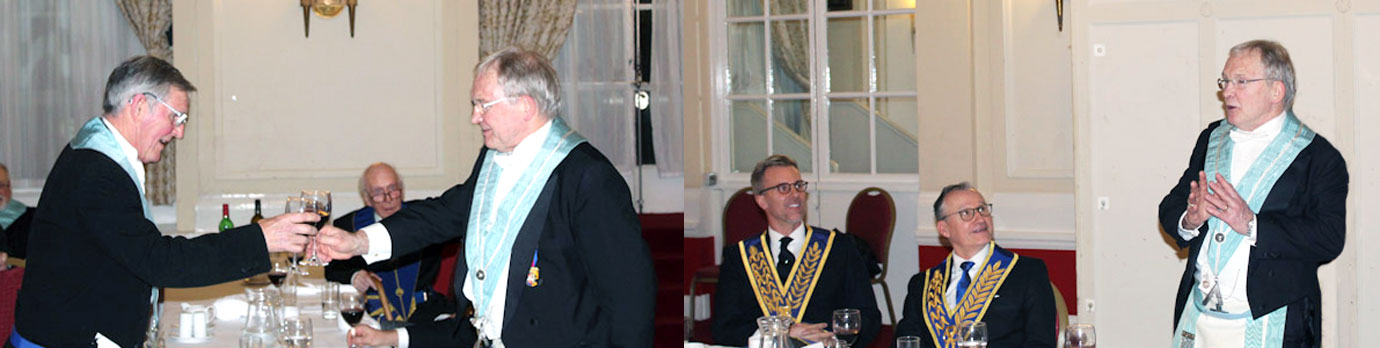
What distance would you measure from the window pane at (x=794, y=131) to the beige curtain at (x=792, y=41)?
0.18 m

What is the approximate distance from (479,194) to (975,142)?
424 cm

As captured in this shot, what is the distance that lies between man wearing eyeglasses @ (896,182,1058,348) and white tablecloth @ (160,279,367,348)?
5.02ft

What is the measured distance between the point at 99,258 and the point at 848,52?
470cm

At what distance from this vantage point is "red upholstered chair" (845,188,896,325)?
19.7 ft

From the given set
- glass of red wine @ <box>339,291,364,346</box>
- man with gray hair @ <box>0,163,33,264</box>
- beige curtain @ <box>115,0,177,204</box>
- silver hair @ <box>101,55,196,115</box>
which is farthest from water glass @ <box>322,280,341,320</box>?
beige curtain @ <box>115,0,177,204</box>

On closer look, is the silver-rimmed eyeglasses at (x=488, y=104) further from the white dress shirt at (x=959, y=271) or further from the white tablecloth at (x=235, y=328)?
the white dress shirt at (x=959, y=271)

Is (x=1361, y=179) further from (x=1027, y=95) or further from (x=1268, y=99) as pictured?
(x=1027, y=95)

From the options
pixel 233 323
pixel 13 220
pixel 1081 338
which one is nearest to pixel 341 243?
pixel 233 323

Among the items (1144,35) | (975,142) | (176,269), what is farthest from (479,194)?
(975,142)

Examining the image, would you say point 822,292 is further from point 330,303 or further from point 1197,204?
point 330,303

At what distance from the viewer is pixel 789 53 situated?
6.73 m

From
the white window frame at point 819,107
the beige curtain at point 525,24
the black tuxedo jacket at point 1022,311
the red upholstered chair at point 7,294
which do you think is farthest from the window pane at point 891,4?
the red upholstered chair at point 7,294

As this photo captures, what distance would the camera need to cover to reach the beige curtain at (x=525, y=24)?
6969mm

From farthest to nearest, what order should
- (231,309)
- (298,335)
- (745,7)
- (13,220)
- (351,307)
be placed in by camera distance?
(745,7) → (13,220) → (231,309) → (351,307) → (298,335)
